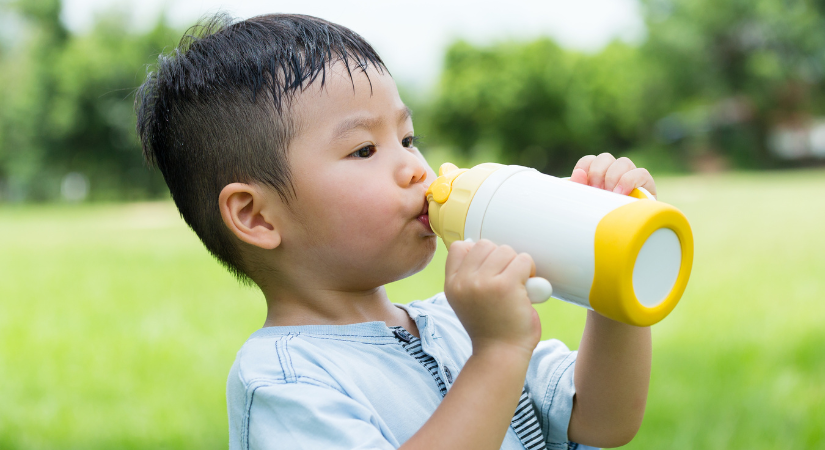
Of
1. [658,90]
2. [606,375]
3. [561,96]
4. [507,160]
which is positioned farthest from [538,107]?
[606,375]

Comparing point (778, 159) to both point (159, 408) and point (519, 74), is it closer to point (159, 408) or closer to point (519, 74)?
point (519, 74)

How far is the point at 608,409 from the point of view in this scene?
1.36 m

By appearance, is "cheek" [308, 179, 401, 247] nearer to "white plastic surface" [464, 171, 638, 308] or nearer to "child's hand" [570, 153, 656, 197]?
"white plastic surface" [464, 171, 638, 308]

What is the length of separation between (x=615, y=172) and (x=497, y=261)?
0.33 meters

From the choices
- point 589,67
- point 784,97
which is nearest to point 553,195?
point 784,97

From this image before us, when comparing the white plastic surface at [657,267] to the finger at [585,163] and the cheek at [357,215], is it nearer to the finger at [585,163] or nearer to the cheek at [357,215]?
the finger at [585,163]

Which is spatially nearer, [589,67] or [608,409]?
[608,409]

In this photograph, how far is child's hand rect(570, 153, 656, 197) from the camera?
3.92ft

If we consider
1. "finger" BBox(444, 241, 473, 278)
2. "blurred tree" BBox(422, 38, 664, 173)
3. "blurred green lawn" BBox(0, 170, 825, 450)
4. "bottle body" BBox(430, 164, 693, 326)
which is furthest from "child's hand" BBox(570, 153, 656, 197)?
"blurred tree" BBox(422, 38, 664, 173)

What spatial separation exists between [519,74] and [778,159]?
11277mm

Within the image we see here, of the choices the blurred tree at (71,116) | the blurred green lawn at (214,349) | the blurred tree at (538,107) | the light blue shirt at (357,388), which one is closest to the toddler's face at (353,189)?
the light blue shirt at (357,388)

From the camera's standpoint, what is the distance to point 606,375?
4.41 ft

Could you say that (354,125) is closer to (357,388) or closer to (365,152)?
(365,152)

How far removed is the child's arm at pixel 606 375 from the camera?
1306 mm
